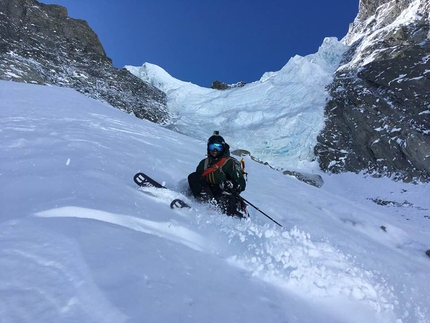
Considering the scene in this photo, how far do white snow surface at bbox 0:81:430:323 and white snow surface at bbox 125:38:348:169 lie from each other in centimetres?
3365

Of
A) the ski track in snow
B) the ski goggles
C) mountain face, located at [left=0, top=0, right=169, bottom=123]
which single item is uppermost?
mountain face, located at [left=0, top=0, right=169, bottom=123]

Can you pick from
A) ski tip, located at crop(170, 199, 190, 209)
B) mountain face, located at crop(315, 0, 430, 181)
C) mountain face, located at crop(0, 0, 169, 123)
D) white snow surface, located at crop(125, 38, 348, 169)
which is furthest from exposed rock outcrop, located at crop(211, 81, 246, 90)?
ski tip, located at crop(170, 199, 190, 209)

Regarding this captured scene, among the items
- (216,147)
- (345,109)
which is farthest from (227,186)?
(345,109)

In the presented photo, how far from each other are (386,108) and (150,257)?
4509 cm

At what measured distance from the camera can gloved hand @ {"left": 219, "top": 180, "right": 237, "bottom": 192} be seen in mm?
5841

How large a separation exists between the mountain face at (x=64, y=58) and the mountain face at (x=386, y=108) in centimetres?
2334

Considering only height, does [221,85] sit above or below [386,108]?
above

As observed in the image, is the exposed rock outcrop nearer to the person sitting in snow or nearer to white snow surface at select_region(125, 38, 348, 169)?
white snow surface at select_region(125, 38, 348, 169)

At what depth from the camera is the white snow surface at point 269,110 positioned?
41906mm

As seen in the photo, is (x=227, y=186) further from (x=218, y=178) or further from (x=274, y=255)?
(x=274, y=255)

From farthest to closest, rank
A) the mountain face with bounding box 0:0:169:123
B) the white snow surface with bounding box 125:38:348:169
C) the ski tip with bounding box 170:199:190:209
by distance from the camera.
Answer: the white snow surface with bounding box 125:38:348:169 < the mountain face with bounding box 0:0:169:123 < the ski tip with bounding box 170:199:190:209

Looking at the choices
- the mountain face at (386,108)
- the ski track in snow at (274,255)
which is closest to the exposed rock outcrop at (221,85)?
the mountain face at (386,108)

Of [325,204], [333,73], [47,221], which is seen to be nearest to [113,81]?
[333,73]

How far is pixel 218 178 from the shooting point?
5930 millimetres
